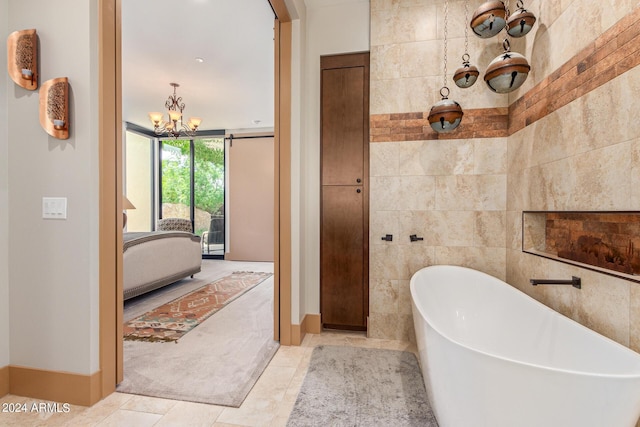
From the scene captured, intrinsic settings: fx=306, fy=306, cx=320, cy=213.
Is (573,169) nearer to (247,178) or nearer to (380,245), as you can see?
(380,245)

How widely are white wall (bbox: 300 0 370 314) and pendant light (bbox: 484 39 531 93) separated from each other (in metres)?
1.19

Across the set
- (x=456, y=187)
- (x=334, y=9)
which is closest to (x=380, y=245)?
(x=456, y=187)

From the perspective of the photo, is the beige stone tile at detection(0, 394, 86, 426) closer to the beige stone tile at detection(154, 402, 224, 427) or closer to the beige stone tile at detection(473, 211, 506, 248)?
the beige stone tile at detection(154, 402, 224, 427)

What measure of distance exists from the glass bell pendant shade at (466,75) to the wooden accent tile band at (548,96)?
0.29m

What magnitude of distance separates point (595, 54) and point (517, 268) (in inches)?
54.9

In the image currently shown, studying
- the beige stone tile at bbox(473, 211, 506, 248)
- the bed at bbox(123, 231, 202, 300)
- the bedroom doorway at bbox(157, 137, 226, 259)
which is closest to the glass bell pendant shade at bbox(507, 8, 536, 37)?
the beige stone tile at bbox(473, 211, 506, 248)

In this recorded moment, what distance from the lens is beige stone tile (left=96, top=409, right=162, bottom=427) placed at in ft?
4.83

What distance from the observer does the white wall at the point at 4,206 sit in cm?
166

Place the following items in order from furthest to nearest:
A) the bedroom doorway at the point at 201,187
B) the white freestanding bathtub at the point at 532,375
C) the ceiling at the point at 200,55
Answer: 1. the bedroom doorway at the point at 201,187
2. the ceiling at the point at 200,55
3. the white freestanding bathtub at the point at 532,375

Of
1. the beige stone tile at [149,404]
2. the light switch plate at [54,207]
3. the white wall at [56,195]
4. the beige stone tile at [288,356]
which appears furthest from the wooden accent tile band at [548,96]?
the beige stone tile at [149,404]

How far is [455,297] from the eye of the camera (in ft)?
7.56

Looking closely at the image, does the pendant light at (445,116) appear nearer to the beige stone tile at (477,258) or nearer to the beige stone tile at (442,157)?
the beige stone tile at (442,157)

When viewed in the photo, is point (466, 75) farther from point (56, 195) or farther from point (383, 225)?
point (56, 195)

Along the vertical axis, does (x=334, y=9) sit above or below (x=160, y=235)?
above
